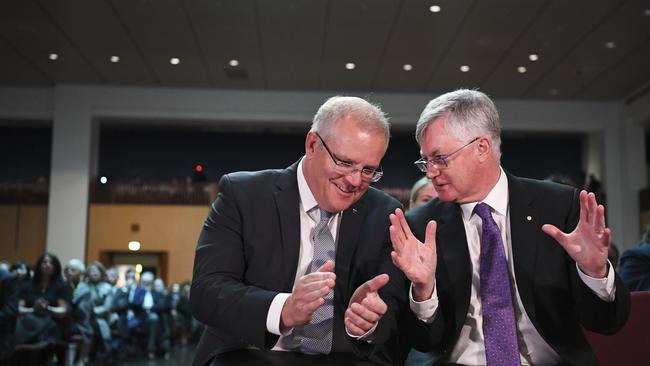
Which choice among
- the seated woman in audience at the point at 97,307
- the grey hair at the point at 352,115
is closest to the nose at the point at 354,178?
the grey hair at the point at 352,115

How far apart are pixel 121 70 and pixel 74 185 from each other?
2.62 metres

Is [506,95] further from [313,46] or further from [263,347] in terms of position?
[263,347]

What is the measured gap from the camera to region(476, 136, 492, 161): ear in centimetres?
250

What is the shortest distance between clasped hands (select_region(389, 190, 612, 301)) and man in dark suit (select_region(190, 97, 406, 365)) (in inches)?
3.8

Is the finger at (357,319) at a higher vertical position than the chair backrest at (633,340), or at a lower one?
higher

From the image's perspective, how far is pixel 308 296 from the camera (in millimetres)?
1933

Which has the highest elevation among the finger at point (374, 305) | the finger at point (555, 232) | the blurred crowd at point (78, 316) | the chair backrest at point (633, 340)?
the finger at point (555, 232)

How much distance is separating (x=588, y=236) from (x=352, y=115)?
0.78 m

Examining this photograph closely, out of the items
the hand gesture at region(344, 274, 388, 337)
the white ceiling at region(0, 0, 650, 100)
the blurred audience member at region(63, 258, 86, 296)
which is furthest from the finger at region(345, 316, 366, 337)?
the white ceiling at region(0, 0, 650, 100)

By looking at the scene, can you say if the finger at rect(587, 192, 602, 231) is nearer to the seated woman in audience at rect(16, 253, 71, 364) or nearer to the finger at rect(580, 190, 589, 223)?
the finger at rect(580, 190, 589, 223)

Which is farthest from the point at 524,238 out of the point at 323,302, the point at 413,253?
the point at 323,302

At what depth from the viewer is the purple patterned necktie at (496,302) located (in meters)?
2.24

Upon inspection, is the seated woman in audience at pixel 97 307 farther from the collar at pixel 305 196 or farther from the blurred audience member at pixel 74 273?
the collar at pixel 305 196

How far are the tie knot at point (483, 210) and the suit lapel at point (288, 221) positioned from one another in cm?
59
